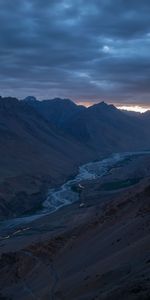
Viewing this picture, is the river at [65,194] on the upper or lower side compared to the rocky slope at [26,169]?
lower

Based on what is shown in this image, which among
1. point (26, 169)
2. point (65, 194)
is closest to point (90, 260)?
point (65, 194)

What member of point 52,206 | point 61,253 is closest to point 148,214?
point 61,253

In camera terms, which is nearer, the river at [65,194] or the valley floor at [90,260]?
the valley floor at [90,260]

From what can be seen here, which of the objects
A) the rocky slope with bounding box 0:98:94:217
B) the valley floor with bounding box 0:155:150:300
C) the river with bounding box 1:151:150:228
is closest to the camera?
the valley floor with bounding box 0:155:150:300

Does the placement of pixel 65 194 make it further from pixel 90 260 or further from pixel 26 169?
pixel 90 260

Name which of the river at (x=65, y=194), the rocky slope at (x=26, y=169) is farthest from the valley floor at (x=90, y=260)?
the rocky slope at (x=26, y=169)

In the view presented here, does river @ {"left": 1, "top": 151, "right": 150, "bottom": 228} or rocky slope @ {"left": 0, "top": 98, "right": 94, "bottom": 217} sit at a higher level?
rocky slope @ {"left": 0, "top": 98, "right": 94, "bottom": 217}

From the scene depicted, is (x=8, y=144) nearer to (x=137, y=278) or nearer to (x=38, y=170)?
(x=38, y=170)

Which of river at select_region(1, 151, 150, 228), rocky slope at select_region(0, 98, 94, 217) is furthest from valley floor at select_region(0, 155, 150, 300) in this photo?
rocky slope at select_region(0, 98, 94, 217)

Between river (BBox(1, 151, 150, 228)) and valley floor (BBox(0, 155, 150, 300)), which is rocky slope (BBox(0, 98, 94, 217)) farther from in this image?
valley floor (BBox(0, 155, 150, 300))

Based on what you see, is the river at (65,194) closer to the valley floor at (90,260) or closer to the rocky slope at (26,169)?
the rocky slope at (26,169)

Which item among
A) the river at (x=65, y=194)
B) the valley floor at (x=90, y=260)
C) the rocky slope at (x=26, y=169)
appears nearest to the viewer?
the valley floor at (x=90, y=260)
